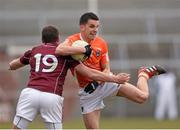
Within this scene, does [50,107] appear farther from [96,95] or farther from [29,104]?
[96,95]

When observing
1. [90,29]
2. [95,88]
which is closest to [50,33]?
[90,29]

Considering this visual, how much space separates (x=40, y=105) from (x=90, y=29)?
4.96ft

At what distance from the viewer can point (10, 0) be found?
83.4ft

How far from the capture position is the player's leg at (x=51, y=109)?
9.31 meters

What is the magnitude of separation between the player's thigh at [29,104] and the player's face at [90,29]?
137 cm

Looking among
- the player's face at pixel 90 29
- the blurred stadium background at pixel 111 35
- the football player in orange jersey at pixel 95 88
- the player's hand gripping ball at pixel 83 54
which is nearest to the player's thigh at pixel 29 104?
the player's hand gripping ball at pixel 83 54

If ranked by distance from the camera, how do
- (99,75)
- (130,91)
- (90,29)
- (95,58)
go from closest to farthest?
(99,75) < (90,29) < (95,58) < (130,91)

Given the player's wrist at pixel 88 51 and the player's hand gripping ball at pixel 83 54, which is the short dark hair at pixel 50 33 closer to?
the player's hand gripping ball at pixel 83 54

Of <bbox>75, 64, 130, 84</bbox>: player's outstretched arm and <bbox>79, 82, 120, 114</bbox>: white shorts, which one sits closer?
<bbox>75, 64, 130, 84</bbox>: player's outstretched arm

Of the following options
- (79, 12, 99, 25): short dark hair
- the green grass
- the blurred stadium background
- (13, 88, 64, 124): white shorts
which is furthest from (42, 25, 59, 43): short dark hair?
the blurred stadium background

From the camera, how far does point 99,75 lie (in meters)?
9.75

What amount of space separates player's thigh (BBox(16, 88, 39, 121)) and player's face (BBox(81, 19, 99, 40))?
4.50 feet

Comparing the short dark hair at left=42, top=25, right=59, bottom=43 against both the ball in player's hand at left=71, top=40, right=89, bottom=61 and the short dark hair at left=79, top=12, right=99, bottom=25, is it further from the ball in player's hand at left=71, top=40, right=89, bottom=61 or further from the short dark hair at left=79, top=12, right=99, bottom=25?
the short dark hair at left=79, top=12, right=99, bottom=25

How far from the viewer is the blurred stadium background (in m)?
22.2
